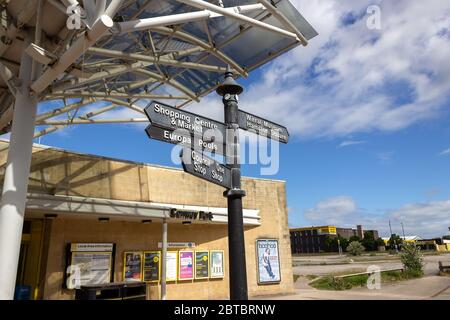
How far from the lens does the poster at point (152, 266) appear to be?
47.7 feet

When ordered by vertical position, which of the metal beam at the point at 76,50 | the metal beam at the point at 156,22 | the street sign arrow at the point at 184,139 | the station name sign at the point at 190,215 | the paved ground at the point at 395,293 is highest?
the metal beam at the point at 156,22

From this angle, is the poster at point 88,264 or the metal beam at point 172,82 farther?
the metal beam at point 172,82

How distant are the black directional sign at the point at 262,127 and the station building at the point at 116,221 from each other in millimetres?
8304

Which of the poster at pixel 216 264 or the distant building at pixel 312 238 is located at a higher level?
the distant building at pixel 312 238

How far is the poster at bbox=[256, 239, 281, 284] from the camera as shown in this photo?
17.7 metres

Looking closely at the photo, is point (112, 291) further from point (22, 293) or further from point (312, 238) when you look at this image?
point (312, 238)

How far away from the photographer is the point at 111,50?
37.8ft

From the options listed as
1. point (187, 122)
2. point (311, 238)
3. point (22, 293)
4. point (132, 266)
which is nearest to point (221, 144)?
point (187, 122)

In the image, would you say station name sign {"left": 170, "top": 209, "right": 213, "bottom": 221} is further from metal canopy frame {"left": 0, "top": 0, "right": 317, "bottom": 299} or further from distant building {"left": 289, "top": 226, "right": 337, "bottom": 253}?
distant building {"left": 289, "top": 226, "right": 337, "bottom": 253}

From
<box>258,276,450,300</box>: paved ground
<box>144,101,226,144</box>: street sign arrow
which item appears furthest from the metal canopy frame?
<box>258,276,450,300</box>: paved ground

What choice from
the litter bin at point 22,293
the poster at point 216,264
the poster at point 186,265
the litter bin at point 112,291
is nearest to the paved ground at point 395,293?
the poster at point 216,264

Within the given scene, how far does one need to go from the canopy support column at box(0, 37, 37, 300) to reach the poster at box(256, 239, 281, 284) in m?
12.6

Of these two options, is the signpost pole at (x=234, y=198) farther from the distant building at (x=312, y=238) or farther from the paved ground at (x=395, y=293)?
the distant building at (x=312, y=238)

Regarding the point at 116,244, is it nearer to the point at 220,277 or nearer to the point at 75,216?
the point at 75,216
